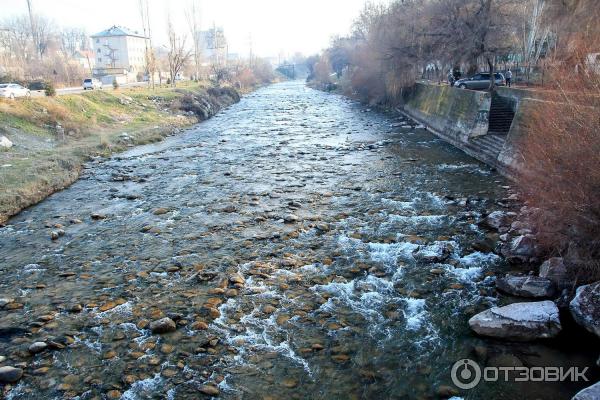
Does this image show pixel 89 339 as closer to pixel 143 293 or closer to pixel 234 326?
pixel 143 293

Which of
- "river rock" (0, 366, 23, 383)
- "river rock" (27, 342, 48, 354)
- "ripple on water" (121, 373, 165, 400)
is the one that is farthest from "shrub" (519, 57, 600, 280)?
"river rock" (0, 366, 23, 383)

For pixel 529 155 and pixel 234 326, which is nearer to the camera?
pixel 234 326

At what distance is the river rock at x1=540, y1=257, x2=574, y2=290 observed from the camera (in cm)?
809

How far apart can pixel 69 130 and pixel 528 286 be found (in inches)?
933

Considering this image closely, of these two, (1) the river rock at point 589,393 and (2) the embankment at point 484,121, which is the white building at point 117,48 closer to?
(2) the embankment at point 484,121

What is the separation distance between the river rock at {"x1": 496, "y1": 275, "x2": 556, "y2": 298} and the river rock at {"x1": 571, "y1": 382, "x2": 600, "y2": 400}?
8.81 ft

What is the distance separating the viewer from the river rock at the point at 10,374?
6.24 meters

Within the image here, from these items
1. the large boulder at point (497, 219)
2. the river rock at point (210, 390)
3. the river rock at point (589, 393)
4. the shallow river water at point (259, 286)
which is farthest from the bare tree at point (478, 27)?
the river rock at point (210, 390)

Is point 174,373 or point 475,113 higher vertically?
point 475,113

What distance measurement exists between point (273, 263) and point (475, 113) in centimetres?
1608

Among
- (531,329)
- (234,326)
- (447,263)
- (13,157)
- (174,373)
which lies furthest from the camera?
(13,157)

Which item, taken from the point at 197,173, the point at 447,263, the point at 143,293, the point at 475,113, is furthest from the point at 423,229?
the point at 475,113

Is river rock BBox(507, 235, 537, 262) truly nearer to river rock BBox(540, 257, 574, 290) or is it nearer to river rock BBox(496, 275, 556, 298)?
river rock BBox(540, 257, 574, 290)

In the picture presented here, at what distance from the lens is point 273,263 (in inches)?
384
